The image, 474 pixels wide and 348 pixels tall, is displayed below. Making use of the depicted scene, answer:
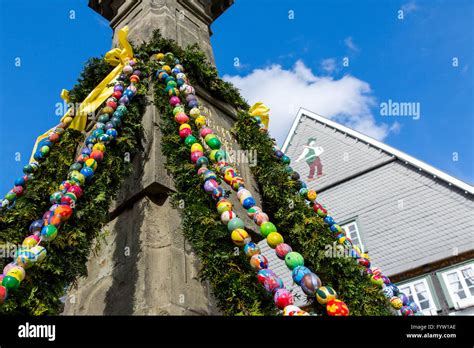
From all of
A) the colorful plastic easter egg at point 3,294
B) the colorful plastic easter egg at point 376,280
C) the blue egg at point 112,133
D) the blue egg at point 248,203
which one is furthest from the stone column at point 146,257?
the colorful plastic easter egg at point 376,280

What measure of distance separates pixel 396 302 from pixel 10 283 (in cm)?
292

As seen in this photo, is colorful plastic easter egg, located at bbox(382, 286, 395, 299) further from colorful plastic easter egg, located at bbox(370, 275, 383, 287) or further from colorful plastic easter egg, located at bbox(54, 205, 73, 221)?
colorful plastic easter egg, located at bbox(54, 205, 73, 221)

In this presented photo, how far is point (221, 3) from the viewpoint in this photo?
6617 mm

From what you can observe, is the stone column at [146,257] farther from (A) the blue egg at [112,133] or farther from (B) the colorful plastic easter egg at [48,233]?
(B) the colorful plastic easter egg at [48,233]

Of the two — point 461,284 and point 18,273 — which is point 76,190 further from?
point 461,284

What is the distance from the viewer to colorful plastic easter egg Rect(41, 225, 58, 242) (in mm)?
2402

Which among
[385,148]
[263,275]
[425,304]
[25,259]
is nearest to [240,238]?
[263,275]

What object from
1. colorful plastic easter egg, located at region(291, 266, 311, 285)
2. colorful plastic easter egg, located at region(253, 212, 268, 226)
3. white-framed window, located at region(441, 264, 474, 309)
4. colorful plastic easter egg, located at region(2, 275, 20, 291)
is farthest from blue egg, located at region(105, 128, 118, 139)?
white-framed window, located at region(441, 264, 474, 309)

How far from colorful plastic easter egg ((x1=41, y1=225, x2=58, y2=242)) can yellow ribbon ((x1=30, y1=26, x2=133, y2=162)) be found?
1.56 metres

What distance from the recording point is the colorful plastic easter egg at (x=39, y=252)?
2.29m

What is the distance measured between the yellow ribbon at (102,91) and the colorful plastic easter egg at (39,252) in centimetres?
168

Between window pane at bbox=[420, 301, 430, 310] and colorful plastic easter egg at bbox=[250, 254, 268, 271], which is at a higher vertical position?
window pane at bbox=[420, 301, 430, 310]
